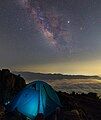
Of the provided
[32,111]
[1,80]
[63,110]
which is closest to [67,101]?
[63,110]

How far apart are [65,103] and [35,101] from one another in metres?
4.86

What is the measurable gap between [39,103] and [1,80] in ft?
28.4

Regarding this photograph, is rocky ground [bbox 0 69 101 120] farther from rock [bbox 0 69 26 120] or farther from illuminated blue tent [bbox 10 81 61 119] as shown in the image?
illuminated blue tent [bbox 10 81 61 119]

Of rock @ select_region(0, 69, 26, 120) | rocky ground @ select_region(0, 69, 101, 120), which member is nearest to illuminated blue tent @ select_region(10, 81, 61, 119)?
rocky ground @ select_region(0, 69, 101, 120)

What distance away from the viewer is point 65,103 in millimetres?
28953

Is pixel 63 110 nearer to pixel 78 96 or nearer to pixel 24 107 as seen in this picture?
pixel 24 107

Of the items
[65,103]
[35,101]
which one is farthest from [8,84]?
[35,101]

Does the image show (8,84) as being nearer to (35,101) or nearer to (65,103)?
(65,103)

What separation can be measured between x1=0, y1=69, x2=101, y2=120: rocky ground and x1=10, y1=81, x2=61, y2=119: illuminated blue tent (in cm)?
66

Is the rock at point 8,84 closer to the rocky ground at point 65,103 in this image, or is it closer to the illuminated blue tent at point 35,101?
the rocky ground at point 65,103

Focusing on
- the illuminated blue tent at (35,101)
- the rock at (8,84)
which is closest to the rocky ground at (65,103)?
the rock at (8,84)

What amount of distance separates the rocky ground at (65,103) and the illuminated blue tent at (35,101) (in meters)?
0.66

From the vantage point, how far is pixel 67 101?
96.4 ft

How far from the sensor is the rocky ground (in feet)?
81.7
